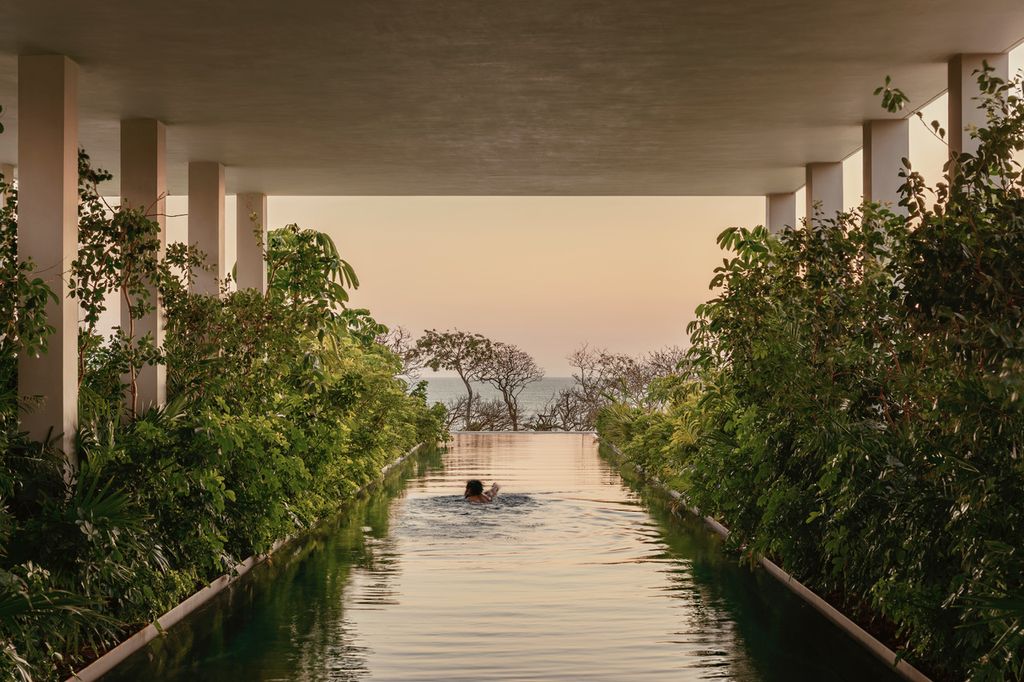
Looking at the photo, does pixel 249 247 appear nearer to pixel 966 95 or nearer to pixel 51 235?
pixel 51 235

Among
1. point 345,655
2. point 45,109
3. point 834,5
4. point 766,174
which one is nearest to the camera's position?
point 345,655

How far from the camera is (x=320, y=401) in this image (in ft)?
35.2

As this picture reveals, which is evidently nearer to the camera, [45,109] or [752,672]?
[752,672]

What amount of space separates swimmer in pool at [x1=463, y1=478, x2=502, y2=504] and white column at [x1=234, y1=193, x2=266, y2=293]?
3542 millimetres

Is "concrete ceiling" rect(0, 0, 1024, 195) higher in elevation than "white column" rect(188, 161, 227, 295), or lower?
higher

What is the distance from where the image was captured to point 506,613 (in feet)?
26.2

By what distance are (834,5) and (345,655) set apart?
4.82m

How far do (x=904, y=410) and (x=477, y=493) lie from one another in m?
8.12

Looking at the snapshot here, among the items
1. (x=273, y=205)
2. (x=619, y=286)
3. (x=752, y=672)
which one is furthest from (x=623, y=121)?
(x=619, y=286)

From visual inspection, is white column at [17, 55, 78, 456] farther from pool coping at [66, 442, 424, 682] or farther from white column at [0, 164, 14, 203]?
white column at [0, 164, 14, 203]

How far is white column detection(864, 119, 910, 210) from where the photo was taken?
10758 millimetres

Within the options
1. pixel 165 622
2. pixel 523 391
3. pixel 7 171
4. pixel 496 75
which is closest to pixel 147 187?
pixel 496 75

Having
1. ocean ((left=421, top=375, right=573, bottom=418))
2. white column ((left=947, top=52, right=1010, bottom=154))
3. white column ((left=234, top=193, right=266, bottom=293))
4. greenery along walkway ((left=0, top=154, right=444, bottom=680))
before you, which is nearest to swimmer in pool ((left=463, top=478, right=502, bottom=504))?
greenery along walkway ((left=0, top=154, right=444, bottom=680))

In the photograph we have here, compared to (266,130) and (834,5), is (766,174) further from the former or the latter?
(834,5)
